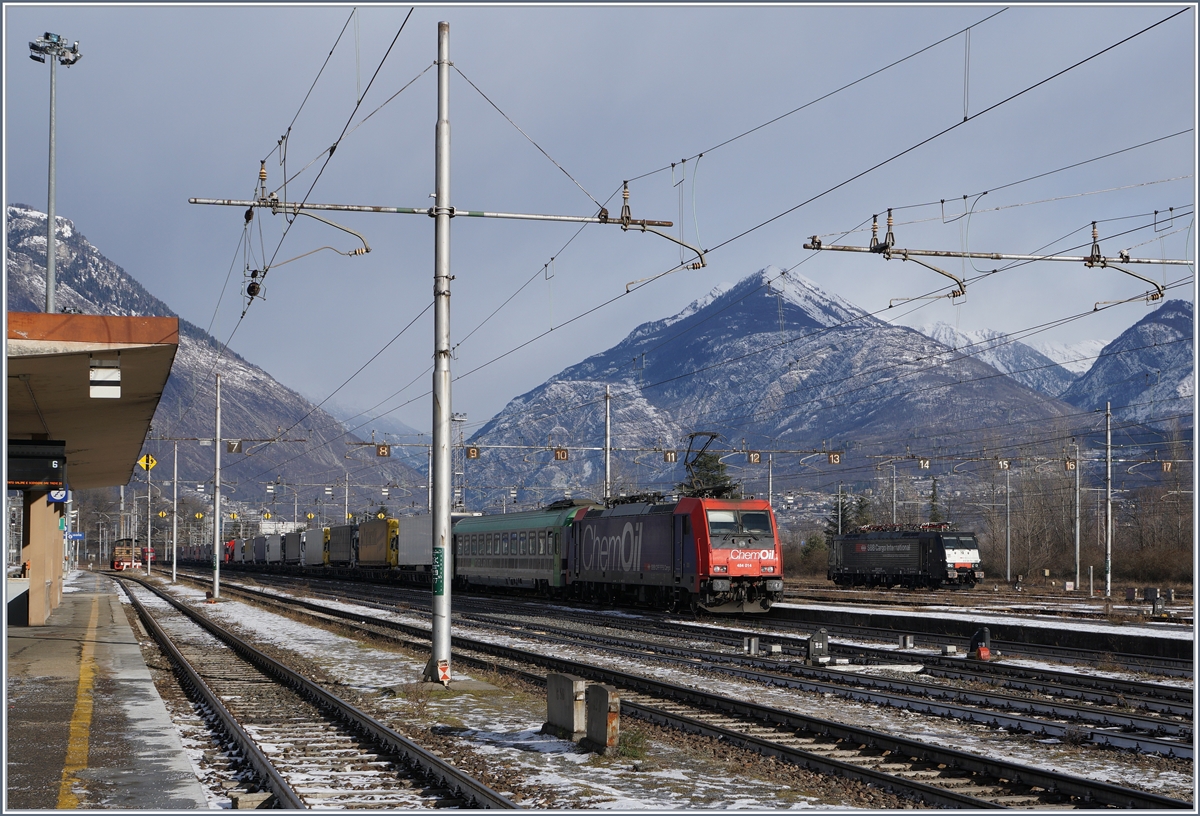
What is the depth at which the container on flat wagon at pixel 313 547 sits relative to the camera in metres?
83.4

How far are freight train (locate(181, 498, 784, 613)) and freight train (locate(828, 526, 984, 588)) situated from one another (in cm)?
2051

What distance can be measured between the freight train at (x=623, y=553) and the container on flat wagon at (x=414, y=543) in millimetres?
52

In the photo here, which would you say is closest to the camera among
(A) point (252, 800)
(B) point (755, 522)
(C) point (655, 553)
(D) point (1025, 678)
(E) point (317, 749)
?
(A) point (252, 800)

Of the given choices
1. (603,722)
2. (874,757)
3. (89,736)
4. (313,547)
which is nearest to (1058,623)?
(874,757)

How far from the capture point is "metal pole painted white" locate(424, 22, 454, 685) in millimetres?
17109

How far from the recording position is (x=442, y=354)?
17.3 m

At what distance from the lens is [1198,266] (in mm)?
18109

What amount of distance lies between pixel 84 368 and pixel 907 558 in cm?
4841

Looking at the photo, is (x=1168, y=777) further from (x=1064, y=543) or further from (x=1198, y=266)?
(x=1064, y=543)

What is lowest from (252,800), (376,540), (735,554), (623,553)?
(376,540)

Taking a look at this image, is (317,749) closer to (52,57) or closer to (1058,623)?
(1058,623)

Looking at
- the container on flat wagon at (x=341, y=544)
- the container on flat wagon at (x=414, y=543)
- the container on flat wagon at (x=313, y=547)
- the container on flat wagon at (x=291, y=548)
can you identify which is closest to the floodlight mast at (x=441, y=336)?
the container on flat wagon at (x=414, y=543)

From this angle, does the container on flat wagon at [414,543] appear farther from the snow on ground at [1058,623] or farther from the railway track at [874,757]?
the railway track at [874,757]

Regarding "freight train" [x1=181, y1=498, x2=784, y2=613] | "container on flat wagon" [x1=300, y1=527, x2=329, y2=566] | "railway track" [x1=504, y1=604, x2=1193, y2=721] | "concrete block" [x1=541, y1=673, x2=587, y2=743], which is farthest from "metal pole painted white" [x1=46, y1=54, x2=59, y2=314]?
"container on flat wagon" [x1=300, y1=527, x2=329, y2=566]
